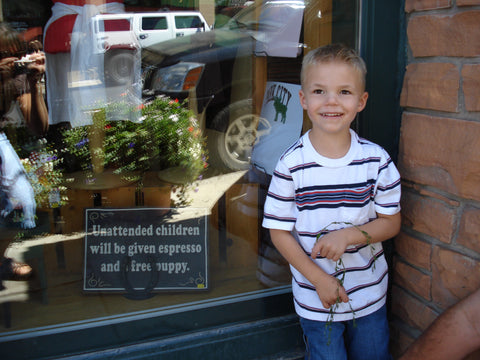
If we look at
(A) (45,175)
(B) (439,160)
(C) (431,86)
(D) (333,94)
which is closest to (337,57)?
(D) (333,94)

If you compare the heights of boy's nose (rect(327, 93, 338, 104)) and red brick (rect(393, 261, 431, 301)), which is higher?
boy's nose (rect(327, 93, 338, 104))

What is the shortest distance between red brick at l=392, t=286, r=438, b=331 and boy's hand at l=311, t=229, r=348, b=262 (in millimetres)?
430

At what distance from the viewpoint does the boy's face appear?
124cm

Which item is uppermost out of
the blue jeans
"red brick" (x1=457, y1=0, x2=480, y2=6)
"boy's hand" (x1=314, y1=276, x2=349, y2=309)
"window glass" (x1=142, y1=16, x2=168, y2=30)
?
"window glass" (x1=142, y1=16, x2=168, y2=30)

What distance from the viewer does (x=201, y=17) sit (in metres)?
2.00

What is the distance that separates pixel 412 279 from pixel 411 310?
0.11 metres

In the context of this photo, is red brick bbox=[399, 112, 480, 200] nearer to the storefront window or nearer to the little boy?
the little boy

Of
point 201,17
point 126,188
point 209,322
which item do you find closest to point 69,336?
point 209,322

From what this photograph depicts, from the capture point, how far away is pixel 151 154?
2.08 metres

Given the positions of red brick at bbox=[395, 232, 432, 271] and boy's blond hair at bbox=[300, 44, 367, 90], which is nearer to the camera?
boy's blond hair at bbox=[300, 44, 367, 90]

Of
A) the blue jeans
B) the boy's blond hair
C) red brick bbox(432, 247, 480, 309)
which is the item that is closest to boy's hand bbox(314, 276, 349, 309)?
the blue jeans

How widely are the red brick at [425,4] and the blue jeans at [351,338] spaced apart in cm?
91

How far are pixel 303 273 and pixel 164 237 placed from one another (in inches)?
31.8

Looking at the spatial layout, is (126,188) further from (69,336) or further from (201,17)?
(201,17)
